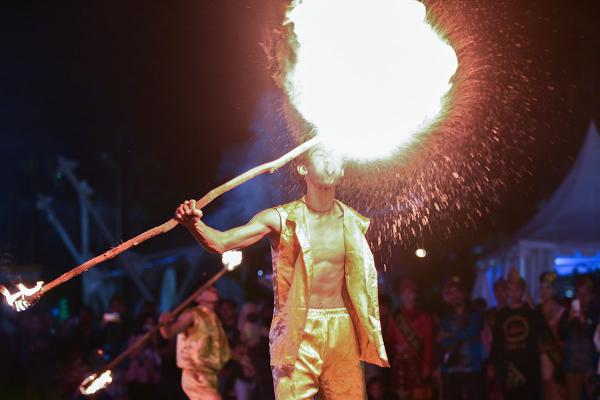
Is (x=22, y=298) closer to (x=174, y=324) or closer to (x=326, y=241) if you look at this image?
(x=326, y=241)

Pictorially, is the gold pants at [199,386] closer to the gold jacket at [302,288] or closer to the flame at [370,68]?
the gold jacket at [302,288]

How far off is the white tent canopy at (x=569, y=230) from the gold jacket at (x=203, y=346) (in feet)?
A: 19.6

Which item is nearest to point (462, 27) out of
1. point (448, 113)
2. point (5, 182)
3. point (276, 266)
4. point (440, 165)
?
point (448, 113)

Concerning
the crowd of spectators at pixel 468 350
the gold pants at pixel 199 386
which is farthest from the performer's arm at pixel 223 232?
the crowd of spectators at pixel 468 350

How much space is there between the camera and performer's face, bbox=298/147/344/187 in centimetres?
540

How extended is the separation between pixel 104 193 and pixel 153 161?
22.2ft

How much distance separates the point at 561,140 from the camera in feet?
68.6

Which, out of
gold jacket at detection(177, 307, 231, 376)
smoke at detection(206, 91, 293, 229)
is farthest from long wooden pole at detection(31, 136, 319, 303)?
smoke at detection(206, 91, 293, 229)

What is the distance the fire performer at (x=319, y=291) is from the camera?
5105 mm

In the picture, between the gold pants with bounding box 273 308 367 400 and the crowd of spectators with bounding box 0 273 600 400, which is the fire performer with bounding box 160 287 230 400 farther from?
the gold pants with bounding box 273 308 367 400

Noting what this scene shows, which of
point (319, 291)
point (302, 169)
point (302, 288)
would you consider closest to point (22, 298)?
point (302, 288)

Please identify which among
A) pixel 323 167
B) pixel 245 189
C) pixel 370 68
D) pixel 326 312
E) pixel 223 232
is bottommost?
pixel 326 312

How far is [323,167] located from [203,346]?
439 cm

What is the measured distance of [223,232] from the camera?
5.03 metres
